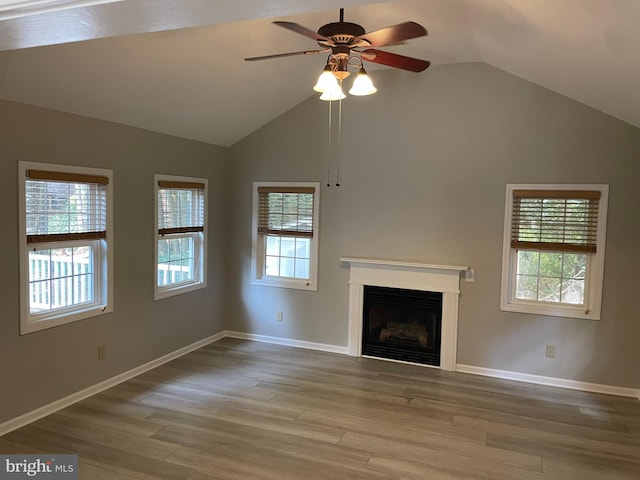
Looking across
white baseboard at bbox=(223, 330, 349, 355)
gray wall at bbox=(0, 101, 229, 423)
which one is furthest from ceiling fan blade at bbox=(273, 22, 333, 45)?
white baseboard at bbox=(223, 330, 349, 355)

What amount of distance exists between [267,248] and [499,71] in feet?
10.4

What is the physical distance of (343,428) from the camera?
3.51 meters

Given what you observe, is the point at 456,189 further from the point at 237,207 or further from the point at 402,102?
the point at 237,207

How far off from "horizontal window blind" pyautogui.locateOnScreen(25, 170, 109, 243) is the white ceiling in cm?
55

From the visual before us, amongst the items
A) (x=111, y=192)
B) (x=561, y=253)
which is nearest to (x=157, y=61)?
(x=111, y=192)

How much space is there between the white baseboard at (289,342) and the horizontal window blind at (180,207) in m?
1.41

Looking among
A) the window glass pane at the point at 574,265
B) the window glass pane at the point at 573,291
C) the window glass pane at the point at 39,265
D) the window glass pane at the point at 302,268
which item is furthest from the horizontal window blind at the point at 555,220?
the window glass pane at the point at 39,265

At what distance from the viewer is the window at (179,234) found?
4715 mm

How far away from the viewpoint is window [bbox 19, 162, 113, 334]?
341 centimetres

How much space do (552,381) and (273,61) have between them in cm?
399

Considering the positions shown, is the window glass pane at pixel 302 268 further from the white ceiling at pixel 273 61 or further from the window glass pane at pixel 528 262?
the window glass pane at pixel 528 262

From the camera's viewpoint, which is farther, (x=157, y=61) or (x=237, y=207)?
(x=237, y=207)

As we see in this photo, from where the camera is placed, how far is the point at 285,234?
5445 mm

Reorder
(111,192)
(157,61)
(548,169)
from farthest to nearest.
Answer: (548,169) < (111,192) < (157,61)
